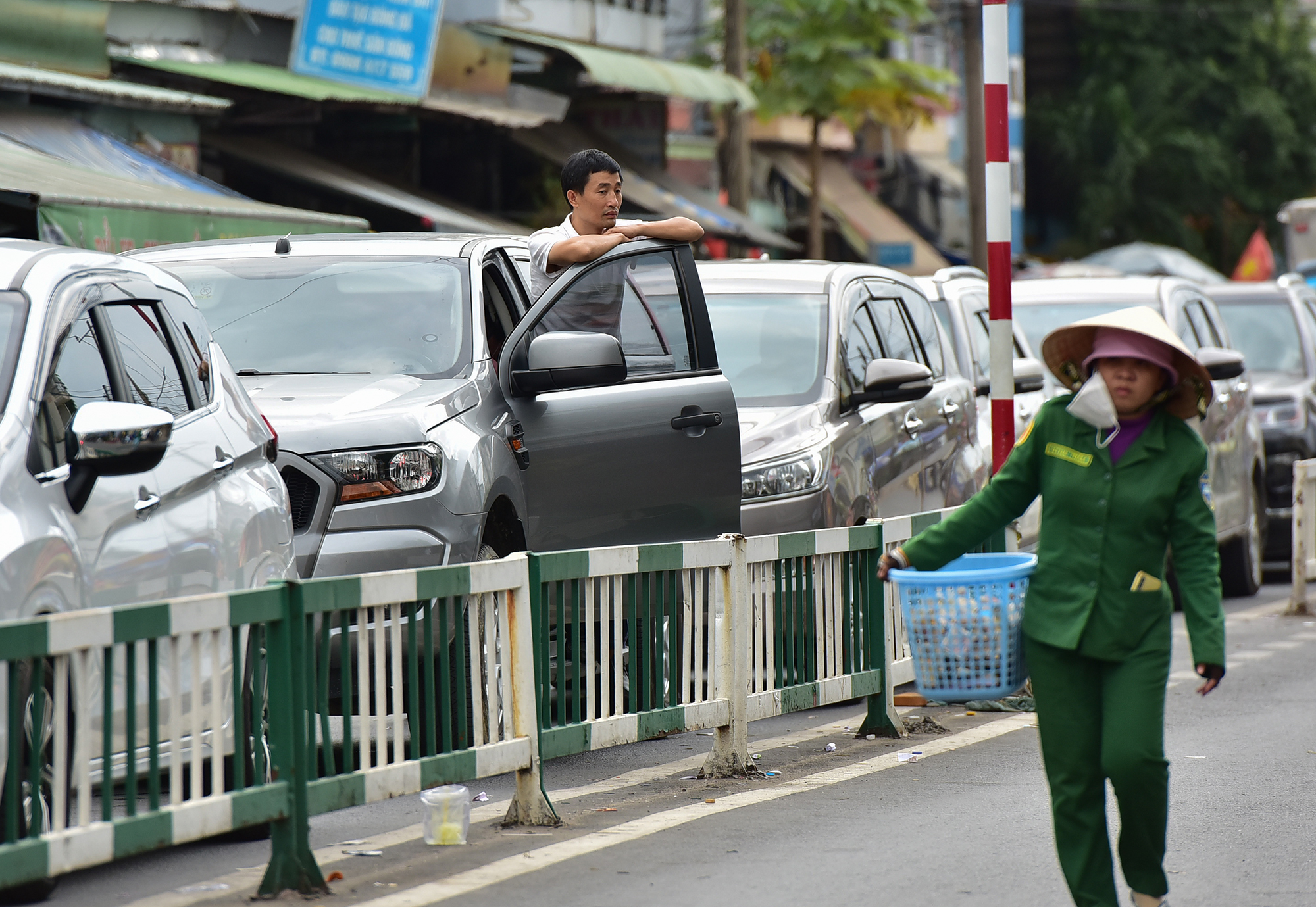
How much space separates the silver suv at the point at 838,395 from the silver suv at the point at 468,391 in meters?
0.79

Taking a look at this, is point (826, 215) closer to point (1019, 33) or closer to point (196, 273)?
point (1019, 33)

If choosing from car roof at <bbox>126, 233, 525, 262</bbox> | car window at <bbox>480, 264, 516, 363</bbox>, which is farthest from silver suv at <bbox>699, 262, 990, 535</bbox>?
car roof at <bbox>126, 233, 525, 262</bbox>

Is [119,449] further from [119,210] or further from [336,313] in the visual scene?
[119,210]

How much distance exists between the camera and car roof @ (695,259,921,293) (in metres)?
10.7

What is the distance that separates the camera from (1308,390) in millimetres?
16422

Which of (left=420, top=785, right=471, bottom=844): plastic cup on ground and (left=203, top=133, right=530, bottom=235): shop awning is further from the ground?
(left=203, top=133, right=530, bottom=235): shop awning

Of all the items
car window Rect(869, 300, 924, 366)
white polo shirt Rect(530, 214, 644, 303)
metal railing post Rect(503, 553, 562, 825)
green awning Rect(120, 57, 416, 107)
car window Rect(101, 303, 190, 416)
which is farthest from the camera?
green awning Rect(120, 57, 416, 107)

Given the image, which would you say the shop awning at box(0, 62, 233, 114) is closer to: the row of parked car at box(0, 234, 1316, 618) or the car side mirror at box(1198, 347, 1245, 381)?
the row of parked car at box(0, 234, 1316, 618)

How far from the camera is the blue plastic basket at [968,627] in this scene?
4.99 metres

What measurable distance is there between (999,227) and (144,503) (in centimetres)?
489

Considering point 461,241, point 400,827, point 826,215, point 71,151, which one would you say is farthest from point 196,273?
point 826,215

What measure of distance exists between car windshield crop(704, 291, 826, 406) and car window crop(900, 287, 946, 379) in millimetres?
1179

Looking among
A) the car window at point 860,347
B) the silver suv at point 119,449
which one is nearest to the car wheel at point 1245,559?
the car window at point 860,347

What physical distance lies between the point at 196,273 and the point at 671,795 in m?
2.89
